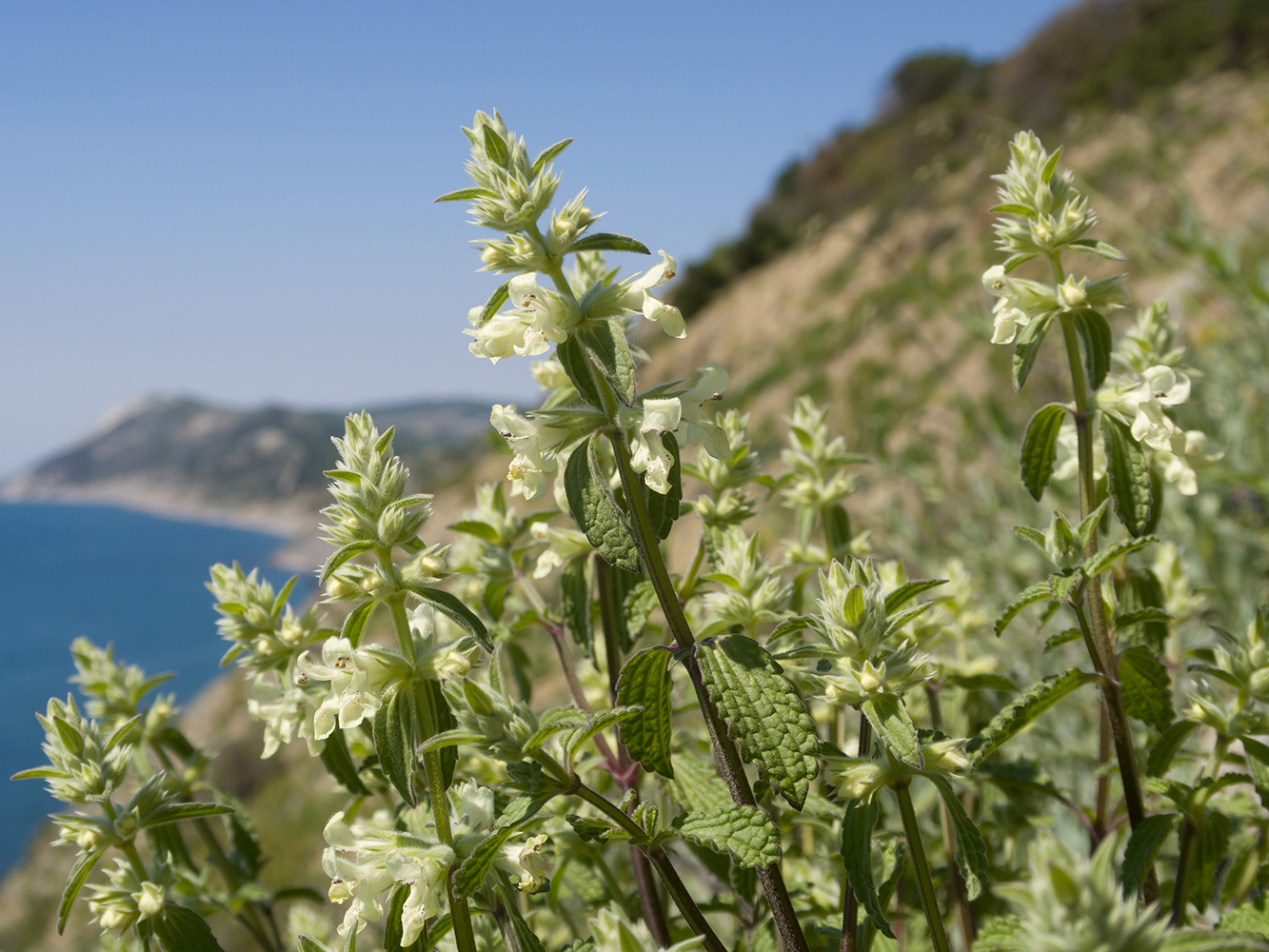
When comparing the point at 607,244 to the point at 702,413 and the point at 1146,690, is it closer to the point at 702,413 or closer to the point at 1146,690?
the point at 702,413

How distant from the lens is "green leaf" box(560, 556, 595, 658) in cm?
141

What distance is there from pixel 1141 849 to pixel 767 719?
0.60 meters

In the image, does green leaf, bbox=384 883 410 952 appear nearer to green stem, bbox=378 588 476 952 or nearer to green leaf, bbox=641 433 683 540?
green stem, bbox=378 588 476 952

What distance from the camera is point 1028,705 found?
1.17m

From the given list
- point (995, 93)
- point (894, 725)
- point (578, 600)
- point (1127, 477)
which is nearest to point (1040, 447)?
point (1127, 477)

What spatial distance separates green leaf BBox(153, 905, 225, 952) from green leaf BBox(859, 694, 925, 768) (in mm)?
1027

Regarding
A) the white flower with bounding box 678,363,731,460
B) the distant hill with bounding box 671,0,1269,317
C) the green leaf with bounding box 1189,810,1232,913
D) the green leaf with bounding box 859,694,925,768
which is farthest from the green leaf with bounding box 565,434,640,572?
the distant hill with bounding box 671,0,1269,317

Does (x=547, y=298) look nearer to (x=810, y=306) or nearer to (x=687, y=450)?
(x=687, y=450)

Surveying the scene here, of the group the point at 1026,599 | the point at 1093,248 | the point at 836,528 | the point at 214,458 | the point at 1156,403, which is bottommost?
the point at 1026,599

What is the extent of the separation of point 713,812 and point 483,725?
1.01 feet

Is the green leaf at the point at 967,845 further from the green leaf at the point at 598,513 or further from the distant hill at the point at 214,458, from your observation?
the distant hill at the point at 214,458

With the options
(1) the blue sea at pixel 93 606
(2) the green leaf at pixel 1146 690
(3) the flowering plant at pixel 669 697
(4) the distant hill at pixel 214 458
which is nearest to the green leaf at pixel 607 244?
(3) the flowering plant at pixel 669 697

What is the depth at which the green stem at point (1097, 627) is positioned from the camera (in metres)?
1.25

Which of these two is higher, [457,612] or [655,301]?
[655,301]
